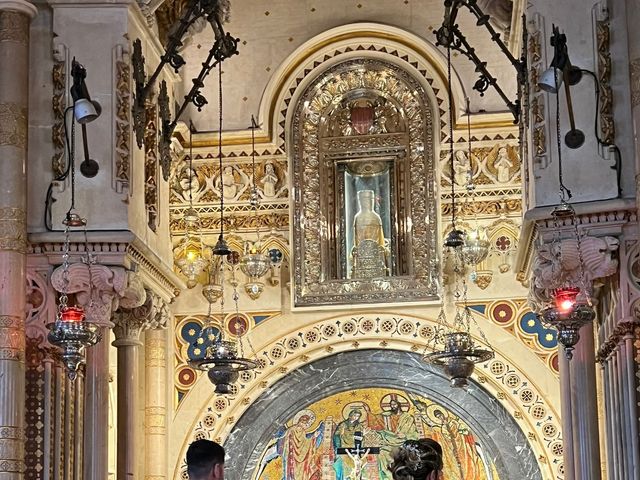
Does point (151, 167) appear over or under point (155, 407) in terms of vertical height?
over

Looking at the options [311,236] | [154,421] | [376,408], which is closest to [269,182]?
[311,236]

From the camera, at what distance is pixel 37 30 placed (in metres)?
11.2

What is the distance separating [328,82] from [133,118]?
3.57 meters

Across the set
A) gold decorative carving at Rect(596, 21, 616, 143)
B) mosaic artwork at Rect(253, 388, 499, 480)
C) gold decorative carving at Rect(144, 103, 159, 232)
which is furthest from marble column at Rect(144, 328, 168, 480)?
gold decorative carving at Rect(596, 21, 616, 143)

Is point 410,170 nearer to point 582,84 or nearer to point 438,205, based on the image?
point 438,205

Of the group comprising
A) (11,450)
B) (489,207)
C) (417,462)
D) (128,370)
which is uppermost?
(489,207)

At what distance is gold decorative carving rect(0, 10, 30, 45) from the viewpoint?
427 inches

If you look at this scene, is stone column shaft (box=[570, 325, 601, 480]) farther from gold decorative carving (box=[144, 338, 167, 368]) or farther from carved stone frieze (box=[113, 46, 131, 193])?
gold decorative carving (box=[144, 338, 167, 368])

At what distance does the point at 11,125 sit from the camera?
1071cm

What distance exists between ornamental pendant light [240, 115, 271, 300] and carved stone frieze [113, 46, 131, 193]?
318cm

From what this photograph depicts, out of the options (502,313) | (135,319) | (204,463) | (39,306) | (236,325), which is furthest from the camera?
(236,325)

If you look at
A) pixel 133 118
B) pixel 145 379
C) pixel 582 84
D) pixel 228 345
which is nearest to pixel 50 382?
pixel 228 345

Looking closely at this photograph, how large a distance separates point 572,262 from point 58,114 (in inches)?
156

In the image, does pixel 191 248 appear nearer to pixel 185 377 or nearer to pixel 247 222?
pixel 247 222
